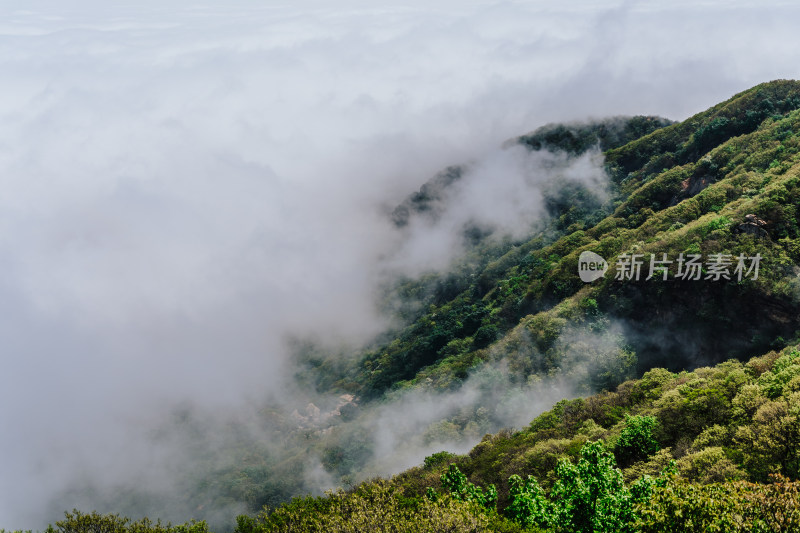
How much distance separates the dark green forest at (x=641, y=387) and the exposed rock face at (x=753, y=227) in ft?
0.92

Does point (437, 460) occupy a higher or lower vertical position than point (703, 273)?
lower

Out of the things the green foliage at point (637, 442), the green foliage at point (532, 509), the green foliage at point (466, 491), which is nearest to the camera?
the green foliage at point (532, 509)

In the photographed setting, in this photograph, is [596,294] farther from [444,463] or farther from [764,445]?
[764,445]

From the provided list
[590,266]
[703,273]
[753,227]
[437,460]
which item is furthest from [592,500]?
[590,266]

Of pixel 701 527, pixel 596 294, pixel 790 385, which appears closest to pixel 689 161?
pixel 596 294

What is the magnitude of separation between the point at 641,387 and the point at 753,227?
3820 cm

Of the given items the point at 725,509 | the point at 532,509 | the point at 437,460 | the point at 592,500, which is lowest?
the point at 437,460

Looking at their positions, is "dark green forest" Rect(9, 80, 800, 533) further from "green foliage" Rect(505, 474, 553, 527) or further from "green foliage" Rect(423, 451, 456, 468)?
"green foliage" Rect(423, 451, 456, 468)

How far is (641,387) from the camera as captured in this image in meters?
89.2

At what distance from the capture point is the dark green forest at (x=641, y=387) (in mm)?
38375

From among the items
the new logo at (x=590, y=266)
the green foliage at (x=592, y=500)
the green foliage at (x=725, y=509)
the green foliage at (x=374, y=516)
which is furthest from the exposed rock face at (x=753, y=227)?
the green foliage at (x=374, y=516)

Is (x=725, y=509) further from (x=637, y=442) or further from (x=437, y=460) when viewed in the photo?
(x=437, y=460)

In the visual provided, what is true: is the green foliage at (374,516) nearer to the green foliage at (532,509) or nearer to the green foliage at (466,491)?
the green foliage at (532,509)

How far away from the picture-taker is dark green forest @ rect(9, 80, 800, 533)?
38.4m
